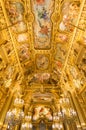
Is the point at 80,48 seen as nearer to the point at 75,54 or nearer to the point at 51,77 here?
the point at 75,54

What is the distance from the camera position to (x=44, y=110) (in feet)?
69.5

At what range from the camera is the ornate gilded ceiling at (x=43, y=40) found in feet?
35.3

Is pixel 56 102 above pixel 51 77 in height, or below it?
below

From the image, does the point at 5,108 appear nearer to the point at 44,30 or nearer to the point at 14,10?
the point at 44,30

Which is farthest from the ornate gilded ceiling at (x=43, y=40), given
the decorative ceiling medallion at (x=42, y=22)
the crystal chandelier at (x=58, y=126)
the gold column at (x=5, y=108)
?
the crystal chandelier at (x=58, y=126)

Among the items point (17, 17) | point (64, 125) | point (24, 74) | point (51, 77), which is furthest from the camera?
point (51, 77)

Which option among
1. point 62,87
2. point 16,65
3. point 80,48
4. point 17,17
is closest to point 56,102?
point 62,87

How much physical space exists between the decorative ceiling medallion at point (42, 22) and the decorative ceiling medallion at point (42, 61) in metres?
1.43

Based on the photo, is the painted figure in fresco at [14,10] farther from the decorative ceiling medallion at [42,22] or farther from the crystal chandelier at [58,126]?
the crystal chandelier at [58,126]

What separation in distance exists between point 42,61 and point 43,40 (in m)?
3.47

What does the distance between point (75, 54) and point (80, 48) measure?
118 centimetres

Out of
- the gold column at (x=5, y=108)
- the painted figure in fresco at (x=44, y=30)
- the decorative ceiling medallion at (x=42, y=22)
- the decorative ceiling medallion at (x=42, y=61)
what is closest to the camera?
the decorative ceiling medallion at (x=42, y=22)

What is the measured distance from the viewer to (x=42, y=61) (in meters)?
17.0

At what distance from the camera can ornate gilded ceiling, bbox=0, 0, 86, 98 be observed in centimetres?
1077
